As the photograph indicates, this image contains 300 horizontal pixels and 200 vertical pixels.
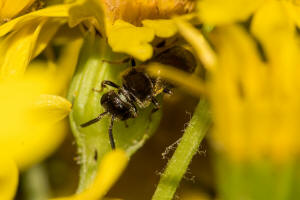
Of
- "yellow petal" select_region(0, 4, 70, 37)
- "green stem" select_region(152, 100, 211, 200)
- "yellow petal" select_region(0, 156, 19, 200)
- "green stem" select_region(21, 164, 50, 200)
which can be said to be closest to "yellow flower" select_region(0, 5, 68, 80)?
"yellow petal" select_region(0, 4, 70, 37)

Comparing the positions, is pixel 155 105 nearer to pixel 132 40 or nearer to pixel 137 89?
pixel 137 89

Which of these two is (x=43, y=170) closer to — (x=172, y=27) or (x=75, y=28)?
(x=75, y=28)

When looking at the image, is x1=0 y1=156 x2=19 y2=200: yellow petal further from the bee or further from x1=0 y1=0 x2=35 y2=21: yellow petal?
x1=0 y1=0 x2=35 y2=21: yellow petal

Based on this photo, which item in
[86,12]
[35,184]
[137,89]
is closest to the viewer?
[86,12]

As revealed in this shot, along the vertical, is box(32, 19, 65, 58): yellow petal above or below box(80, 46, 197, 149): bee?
above

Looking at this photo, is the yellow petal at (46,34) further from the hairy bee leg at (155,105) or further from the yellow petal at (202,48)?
the yellow petal at (202,48)

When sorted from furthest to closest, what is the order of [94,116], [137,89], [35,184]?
[35,184]
[137,89]
[94,116]

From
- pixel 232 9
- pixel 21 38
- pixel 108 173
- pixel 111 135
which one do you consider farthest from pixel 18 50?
pixel 232 9
